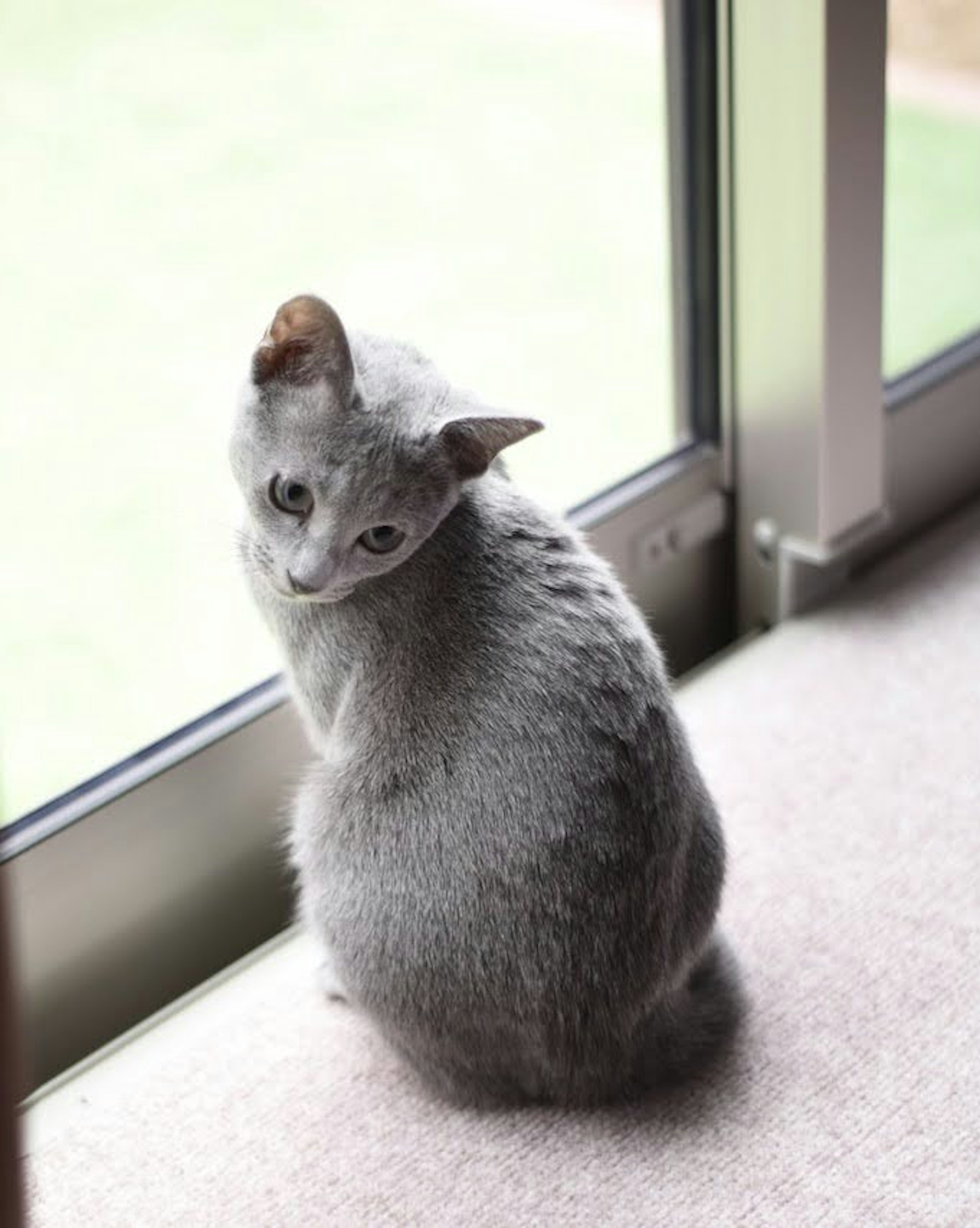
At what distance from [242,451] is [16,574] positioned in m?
0.34

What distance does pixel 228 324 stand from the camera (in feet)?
4.55

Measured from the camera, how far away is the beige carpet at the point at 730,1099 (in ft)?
3.65

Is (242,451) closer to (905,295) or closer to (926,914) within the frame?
(926,914)

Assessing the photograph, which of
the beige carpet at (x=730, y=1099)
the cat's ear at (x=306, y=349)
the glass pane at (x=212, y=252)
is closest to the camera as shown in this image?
the cat's ear at (x=306, y=349)

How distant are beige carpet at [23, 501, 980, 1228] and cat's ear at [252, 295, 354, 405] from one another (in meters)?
0.51

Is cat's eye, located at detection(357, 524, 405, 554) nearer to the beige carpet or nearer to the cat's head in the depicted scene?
the cat's head

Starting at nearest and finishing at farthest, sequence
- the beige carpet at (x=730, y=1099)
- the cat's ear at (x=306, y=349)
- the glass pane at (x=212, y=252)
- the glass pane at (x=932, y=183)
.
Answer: the cat's ear at (x=306, y=349) < the beige carpet at (x=730, y=1099) < the glass pane at (x=212, y=252) < the glass pane at (x=932, y=183)

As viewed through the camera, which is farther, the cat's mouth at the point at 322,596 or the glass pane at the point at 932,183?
the glass pane at the point at 932,183

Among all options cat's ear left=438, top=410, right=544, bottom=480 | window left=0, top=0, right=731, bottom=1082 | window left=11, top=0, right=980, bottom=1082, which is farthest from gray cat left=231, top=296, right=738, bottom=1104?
window left=11, top=0, right=980, bottom=1082

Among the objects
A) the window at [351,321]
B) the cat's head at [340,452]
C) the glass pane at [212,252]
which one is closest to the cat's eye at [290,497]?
the cat's head at [340,452]

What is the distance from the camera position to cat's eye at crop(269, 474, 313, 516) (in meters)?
1.04

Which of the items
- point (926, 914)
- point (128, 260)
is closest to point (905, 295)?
point (926, 914)

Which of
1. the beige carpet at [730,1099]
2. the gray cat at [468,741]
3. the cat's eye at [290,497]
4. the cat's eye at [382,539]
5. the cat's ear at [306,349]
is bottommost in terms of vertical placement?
the beige carpet at [730,1099]

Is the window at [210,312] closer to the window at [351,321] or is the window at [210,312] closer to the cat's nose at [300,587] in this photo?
the window at [351,321]
